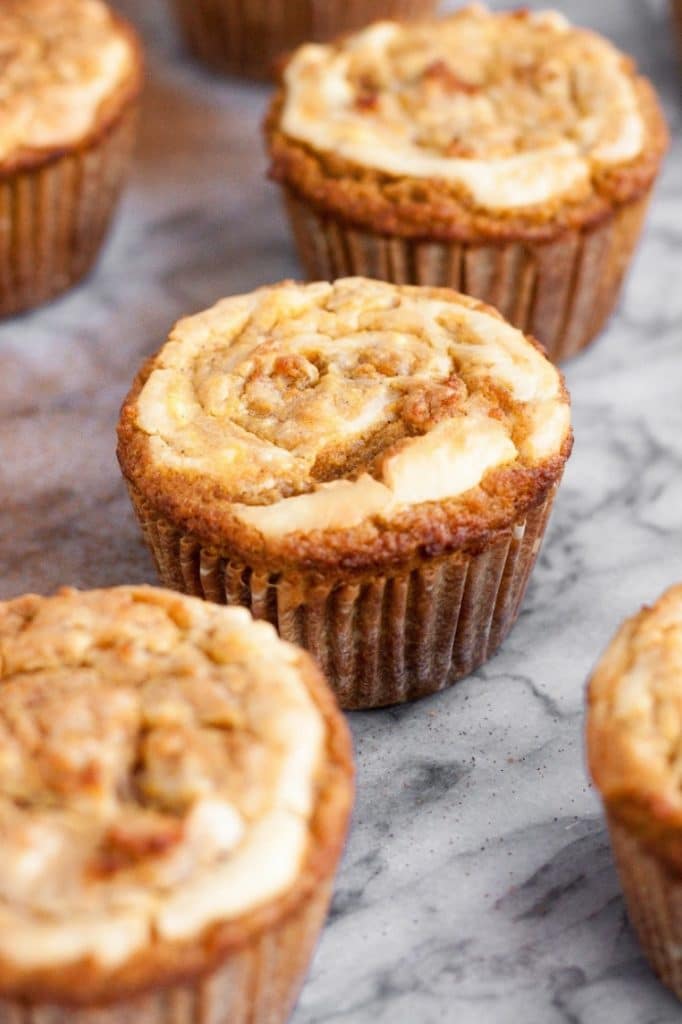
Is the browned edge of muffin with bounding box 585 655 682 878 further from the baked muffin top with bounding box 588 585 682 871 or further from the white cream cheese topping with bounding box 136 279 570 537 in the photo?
the white cream cheese topping with bounding box 136 279 570 537

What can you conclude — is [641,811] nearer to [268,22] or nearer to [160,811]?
[160,811]

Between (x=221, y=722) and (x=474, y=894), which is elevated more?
(x=221, y=722)

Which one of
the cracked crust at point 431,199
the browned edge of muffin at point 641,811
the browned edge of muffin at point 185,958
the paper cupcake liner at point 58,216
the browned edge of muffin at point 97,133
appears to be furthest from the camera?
the paper cupcake liner at point 58,216

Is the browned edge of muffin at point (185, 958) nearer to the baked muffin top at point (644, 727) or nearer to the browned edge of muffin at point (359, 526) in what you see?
the baked muffin top at point (644, 727)

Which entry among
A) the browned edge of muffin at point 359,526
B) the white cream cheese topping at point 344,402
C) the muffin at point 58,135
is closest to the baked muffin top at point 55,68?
the muffin at point 58,135

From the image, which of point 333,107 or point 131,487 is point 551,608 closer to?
point 131,487

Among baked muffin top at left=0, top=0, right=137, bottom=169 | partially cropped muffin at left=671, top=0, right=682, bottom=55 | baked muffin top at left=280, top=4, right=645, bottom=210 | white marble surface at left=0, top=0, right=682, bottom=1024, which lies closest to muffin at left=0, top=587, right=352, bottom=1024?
white marble surface at left=0, top=0, right=682, bottom=1024

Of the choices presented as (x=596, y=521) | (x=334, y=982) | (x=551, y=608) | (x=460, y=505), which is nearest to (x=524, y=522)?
(x=460, y=505)
